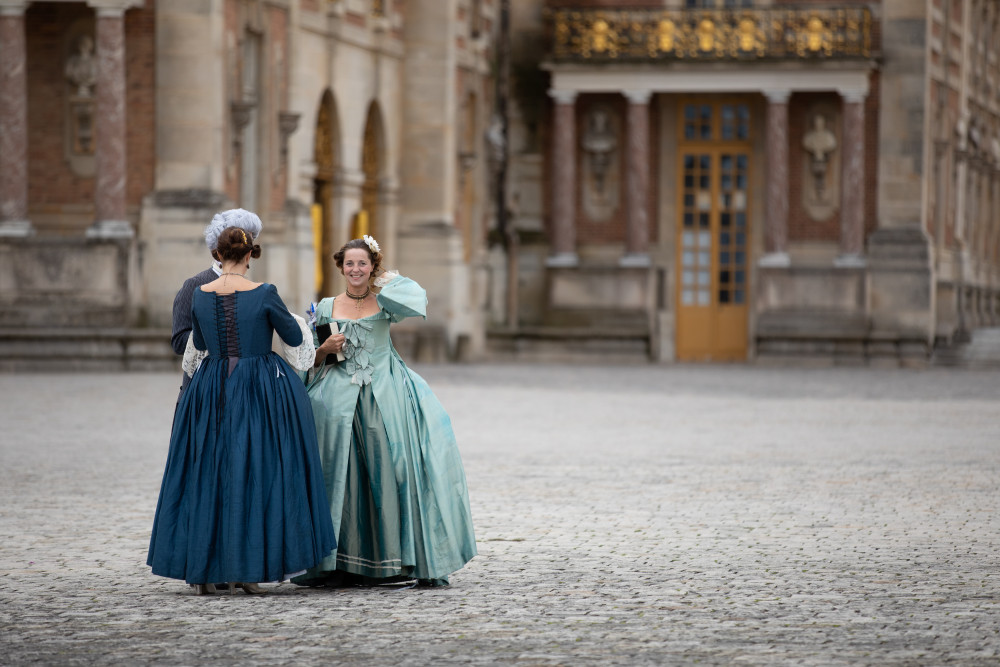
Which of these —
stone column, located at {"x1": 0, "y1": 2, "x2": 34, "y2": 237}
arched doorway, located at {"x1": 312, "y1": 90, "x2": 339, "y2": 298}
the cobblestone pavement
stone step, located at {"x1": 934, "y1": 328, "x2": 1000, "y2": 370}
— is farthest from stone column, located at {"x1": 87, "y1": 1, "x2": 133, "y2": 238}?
stone step, located at {"x1": 934, "y1": 328, "x2": 1000, "y2": 370}

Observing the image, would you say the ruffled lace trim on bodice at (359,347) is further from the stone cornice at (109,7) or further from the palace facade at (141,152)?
the stone cornice at (109,7)

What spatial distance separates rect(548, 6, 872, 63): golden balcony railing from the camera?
2886 centimetres

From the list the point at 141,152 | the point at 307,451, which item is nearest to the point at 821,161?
the point at 141,152

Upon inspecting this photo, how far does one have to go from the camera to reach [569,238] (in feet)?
97.6

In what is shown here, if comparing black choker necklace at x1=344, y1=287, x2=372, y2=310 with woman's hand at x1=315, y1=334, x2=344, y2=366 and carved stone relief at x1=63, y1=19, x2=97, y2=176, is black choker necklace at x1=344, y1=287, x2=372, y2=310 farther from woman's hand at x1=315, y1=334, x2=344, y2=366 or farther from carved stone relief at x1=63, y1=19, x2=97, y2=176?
carved stone relief at x1=63, y1=19, x2=97, y2=176

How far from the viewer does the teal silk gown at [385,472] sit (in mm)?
6941

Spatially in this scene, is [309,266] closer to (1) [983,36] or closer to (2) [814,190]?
(2) [814,190]

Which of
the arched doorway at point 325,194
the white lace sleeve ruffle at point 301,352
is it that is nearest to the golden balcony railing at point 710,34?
the arched doorway at point 325,194

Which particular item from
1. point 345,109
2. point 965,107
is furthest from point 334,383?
point 965,107

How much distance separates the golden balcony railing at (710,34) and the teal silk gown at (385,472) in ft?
73.9

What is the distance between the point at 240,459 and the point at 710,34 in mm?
23627

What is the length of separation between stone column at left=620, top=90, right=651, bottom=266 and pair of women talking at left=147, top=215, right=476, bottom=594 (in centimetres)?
2213

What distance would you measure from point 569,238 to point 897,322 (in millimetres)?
5579

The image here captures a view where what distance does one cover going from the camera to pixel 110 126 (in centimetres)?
1991
